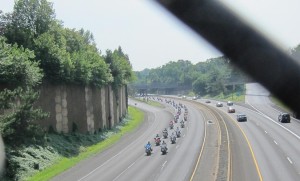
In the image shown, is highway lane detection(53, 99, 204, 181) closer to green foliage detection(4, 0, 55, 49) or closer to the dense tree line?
the dense tree line

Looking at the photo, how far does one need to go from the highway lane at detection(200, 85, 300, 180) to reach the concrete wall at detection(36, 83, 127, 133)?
24.1m

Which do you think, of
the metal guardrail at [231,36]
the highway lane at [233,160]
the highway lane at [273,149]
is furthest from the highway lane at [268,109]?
the metal guardrail at [231,36]

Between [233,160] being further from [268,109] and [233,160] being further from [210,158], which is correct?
[268,109]

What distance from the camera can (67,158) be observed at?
51.4 metres

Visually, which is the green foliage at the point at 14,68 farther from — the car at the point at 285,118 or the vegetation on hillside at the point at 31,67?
the car at the point at 285,118

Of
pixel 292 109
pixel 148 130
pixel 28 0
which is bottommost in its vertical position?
pixel 148 130

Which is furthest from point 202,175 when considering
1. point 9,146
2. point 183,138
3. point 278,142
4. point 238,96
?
point 238,96

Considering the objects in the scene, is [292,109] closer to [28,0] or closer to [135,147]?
[135,147]

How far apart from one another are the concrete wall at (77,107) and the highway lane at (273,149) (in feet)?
79.2

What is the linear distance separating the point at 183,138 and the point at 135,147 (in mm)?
A: 9819

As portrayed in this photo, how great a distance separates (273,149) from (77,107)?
32.4 m

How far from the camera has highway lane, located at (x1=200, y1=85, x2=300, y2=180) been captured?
109ft

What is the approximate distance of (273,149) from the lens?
47.1 metres

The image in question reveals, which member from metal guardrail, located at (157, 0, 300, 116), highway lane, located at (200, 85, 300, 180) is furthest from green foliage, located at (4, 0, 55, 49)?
metal guardrail, located at (157, 0, 300, 116)
